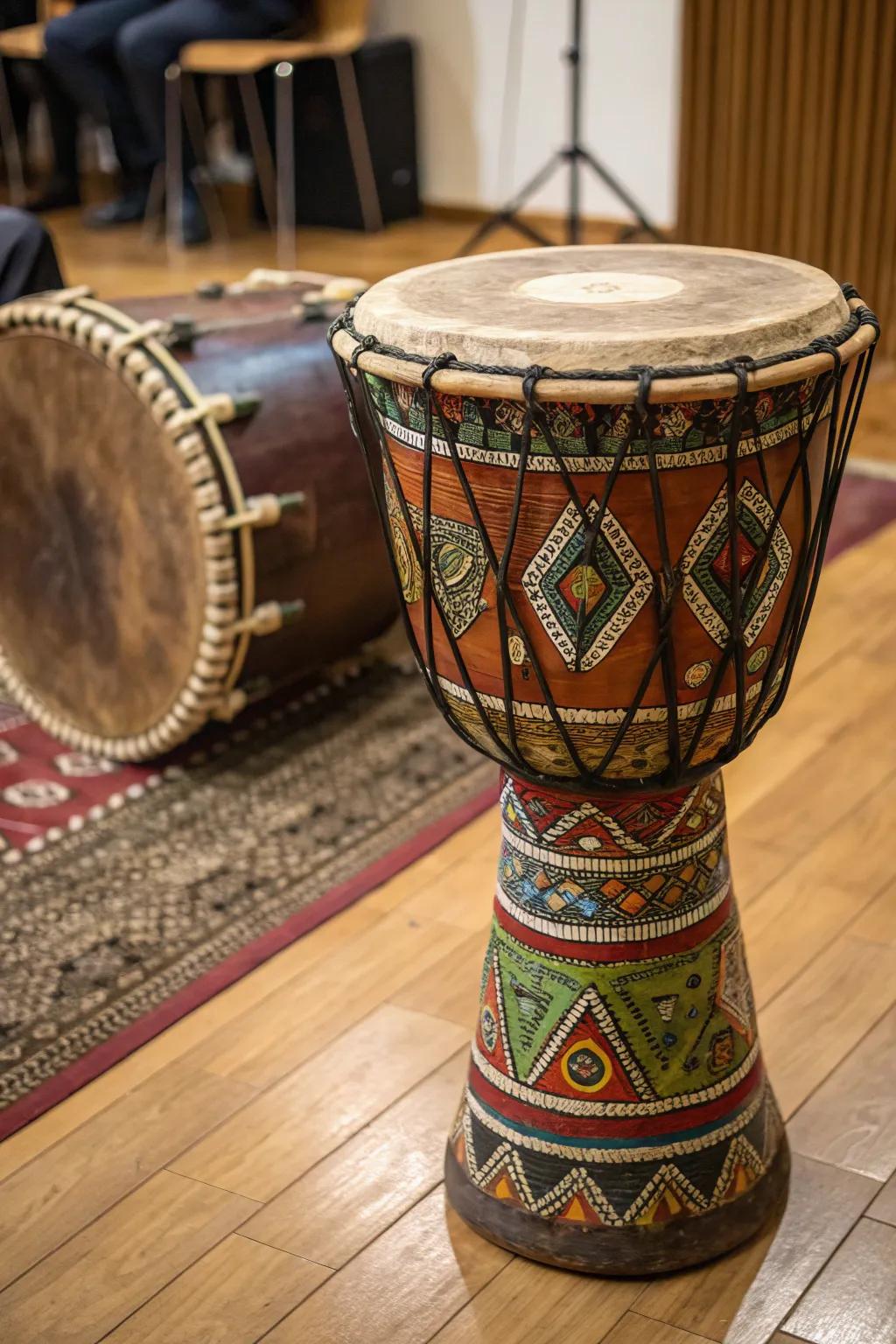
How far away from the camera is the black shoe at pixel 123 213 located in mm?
5836

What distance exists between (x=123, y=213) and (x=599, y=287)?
15.9 ft

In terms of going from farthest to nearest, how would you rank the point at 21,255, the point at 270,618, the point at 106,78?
the point at 106,78, the point at 21,255, the point at 270,618

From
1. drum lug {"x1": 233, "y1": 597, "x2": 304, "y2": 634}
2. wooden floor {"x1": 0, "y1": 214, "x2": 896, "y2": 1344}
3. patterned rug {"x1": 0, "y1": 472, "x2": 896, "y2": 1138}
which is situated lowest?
patterned rug {"x1": 0, "y1": 472, "x2": 896, "y2": 1138}

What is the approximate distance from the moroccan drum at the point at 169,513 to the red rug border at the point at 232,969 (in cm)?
36

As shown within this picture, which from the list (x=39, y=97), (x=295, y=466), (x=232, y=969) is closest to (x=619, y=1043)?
(x=232, y=969)

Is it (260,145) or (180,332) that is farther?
(260,145)

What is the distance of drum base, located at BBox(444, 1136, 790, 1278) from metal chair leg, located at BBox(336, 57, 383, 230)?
14.8 feet

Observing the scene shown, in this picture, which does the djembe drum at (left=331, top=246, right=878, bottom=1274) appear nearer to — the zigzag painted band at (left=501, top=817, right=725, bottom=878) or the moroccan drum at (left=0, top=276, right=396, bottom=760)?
the zigzag painted band at (left=501, top=817, right=725, bottom=878)

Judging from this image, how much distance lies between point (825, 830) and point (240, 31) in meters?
3.86

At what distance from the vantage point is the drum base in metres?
1.42

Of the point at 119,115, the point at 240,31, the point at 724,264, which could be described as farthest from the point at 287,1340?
the point at 119,115

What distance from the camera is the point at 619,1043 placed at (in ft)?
4.62

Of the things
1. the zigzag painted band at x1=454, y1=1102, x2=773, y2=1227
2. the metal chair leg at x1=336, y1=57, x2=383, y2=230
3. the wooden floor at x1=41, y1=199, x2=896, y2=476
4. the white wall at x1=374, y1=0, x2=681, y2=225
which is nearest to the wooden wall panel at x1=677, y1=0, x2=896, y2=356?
the white wall at x1=374, y1=0, x2=681, y2=225

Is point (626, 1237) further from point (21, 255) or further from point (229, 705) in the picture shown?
point (21, 255)
